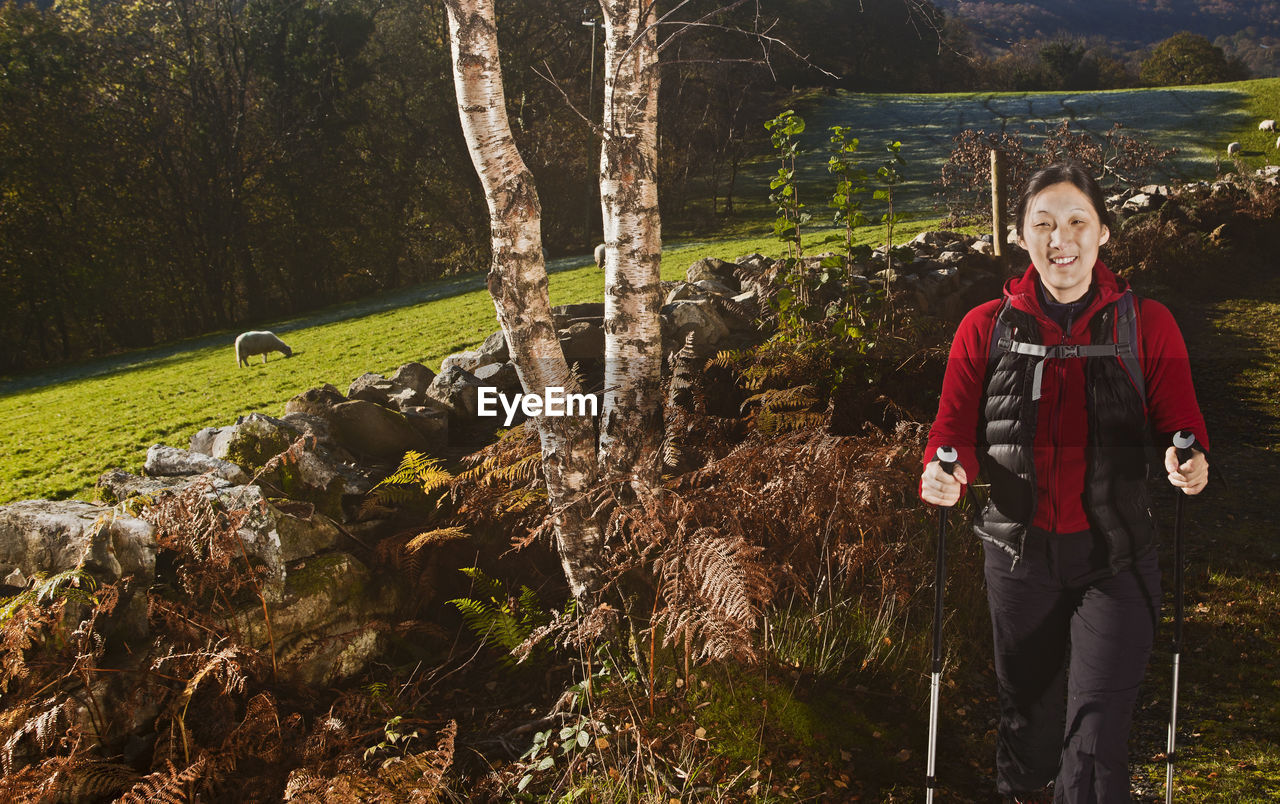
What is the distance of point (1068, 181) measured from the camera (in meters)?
2.53

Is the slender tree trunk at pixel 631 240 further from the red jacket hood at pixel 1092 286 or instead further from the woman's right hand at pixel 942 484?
the red jacket hood at pixel 1092 286

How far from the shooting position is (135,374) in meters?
15.3

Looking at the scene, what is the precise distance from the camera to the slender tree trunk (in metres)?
3.91

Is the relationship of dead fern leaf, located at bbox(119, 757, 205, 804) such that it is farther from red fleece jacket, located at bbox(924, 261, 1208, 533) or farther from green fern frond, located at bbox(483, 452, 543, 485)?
red fleece jacket, located at bbox(924, 261, 1208, 533)

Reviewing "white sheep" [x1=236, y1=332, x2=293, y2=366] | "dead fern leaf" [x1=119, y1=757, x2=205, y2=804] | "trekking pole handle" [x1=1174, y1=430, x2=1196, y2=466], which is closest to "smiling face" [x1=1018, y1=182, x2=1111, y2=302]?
"trekking pole handle" [x1=1174, y1=430, x2=1196, y2=466]

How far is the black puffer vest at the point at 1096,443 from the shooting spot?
8.12 ft

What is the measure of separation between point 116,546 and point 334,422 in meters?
2.13

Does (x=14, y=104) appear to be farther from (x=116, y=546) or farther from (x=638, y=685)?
(x=638, y=685)

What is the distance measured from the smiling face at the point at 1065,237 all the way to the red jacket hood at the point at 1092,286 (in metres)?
0.04

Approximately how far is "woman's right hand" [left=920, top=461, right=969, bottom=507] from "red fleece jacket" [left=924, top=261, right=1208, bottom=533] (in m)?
0.06

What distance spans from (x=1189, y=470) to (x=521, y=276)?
2.92 metres

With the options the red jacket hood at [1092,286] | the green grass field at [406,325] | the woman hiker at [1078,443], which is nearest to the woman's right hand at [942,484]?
the woman hiker at [1078,443]

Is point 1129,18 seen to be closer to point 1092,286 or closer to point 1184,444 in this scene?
point 1092,286

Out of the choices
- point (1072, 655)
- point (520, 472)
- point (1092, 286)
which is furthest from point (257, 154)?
point (1072, 655)
